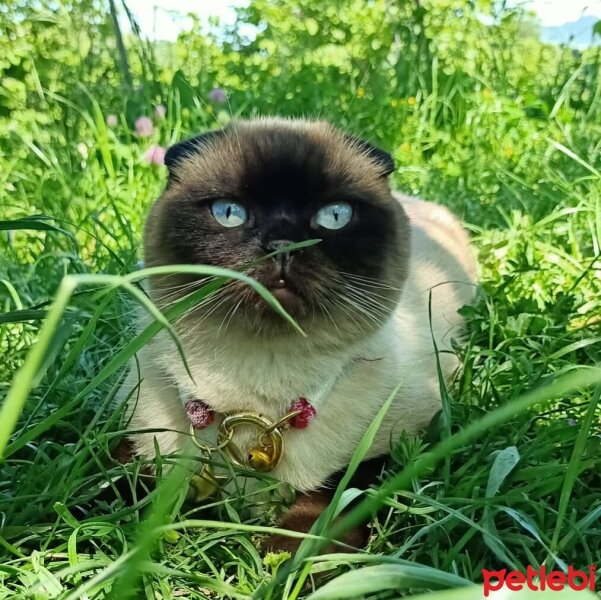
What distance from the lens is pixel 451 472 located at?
133 centimetres

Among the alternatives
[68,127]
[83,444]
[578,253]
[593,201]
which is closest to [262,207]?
[83,444]

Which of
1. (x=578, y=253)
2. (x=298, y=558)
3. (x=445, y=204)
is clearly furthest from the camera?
(x=445, y=204)

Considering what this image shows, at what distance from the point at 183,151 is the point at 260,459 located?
675 mm

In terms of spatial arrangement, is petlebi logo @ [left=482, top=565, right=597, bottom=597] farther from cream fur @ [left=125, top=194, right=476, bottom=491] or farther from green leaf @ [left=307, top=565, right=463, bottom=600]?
cream fur @ [left=125, top=194, right=476, bottom=491]

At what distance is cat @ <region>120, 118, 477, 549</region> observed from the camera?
47.8 inches

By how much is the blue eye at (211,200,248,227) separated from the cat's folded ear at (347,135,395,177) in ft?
1.26

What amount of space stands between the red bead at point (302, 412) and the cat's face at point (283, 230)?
0.15 m

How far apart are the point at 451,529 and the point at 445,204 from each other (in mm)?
2177

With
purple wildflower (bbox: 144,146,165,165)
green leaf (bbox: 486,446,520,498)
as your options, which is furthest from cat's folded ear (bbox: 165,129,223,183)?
purple wildflower (bbox: 144,146,165,165)

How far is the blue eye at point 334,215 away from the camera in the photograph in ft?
4.15

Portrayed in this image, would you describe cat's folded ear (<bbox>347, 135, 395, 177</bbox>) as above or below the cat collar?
above

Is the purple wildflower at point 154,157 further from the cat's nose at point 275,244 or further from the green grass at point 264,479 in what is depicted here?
the cat's nose at point 275,244

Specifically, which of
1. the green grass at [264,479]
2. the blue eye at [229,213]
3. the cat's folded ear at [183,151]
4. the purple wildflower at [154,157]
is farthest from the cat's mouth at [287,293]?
the purple wildflower at [154,157]

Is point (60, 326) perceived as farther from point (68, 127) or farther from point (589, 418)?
point (68, 127)
